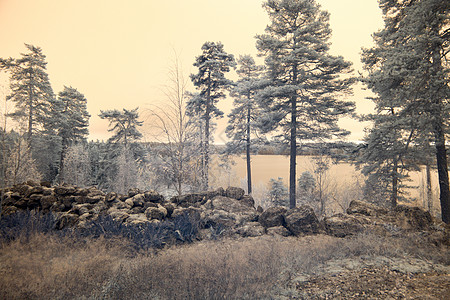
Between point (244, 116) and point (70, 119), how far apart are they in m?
19.1

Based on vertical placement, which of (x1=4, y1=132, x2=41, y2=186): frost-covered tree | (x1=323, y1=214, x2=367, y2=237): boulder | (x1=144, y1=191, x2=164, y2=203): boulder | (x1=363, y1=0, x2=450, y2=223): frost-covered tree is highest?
(x1=363, y1=0, x2=450, y2=223): frost-covered tree

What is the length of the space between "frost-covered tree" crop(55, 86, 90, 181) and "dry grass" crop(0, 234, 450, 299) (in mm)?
21869

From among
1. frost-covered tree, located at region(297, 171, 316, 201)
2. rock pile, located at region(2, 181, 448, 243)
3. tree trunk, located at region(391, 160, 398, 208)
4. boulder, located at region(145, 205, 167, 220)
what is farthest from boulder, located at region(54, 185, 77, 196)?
frost-covered tree, located at region(297, 171, 316, 201)

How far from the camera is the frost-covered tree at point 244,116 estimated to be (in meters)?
22.0

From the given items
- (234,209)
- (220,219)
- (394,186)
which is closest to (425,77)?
(394,186)

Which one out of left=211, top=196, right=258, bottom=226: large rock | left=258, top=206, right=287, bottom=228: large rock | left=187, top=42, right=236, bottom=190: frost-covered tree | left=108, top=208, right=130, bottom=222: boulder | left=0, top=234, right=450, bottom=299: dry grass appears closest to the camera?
left=0, top=234, right=450, bottom=299: dry grass

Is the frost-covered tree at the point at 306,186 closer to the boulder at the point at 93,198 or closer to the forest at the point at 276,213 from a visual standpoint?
the forest at the point at 276,213

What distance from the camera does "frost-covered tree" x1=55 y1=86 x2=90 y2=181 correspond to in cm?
2398

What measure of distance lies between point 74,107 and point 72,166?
7.72 metres

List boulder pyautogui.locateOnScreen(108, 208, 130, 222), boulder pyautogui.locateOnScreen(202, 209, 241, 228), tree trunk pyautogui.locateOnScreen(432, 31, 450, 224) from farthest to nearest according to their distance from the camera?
tree trunk pyautogui.locateOnScreen(432, 31, 450, 224)
boulder pyautogui.locateOnScreen(202, 209, 241, 228)
boulder pyautogui.locateOnScreen(108, 208, 130, 222)

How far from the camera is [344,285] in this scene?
433cm

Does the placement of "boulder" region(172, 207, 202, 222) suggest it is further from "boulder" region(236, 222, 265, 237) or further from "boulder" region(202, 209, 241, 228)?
"boulder" region(236, 222, 265, 237)

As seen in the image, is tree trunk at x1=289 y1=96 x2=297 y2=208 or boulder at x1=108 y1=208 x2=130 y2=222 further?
tree trunk at x1=289 y1=96 x2=297 y2=208

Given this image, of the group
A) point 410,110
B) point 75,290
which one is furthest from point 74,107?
point 410,110
